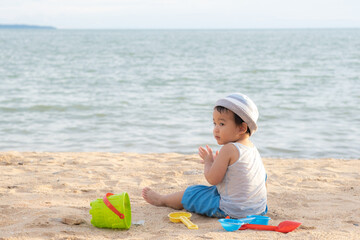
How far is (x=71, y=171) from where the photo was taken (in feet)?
16.0

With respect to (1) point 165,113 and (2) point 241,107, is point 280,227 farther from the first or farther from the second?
(1) point 165,113

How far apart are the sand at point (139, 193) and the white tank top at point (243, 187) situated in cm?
18

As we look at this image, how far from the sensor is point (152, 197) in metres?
3.74

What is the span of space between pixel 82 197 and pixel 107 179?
67 centimetres

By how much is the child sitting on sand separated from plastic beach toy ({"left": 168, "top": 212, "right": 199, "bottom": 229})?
0.17 metres

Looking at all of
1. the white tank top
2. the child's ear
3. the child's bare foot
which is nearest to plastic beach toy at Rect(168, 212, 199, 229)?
the white tank top

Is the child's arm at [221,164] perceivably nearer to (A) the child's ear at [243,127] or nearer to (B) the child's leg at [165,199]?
(A) the child's ear at [243,127]

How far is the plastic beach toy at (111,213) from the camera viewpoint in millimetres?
3053

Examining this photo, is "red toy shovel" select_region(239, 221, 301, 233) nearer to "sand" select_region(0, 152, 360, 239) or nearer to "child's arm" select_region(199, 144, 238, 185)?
"sand" select_region(0, 152, 360, 239)

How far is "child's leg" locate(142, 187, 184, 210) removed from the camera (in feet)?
12.0

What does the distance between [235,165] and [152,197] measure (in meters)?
0.86

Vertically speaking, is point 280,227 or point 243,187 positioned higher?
point 243,187

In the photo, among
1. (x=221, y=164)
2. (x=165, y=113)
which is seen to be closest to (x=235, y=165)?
(x=221, y=164)

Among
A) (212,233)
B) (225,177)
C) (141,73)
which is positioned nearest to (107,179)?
(225,177)
